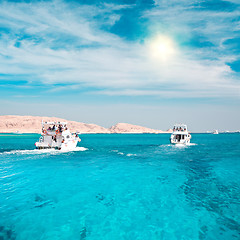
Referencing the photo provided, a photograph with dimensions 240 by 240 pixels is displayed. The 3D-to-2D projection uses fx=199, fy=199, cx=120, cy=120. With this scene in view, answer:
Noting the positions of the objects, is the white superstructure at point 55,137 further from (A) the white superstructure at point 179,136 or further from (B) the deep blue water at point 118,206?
(A) the white superstructure at point 179,136

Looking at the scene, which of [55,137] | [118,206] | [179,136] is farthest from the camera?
[179,136]

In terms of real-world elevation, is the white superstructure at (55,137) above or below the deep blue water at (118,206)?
above

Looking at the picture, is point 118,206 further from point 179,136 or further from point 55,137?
point 179,136

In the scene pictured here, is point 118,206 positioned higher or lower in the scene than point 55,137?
lower

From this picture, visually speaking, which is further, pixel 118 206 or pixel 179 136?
pixel 179 136

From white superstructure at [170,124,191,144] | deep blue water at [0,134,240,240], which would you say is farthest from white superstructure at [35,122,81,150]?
white superstructure at [170,124,191,144]

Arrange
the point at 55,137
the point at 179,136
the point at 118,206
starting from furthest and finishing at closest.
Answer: the point at 179,136 < the point at 55,137 < the point at 118,206

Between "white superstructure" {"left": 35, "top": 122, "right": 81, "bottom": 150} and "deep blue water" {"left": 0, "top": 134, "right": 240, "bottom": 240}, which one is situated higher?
"white superstructure" {"left": 35, "top": 122, "right": 81, "bottom": 150}

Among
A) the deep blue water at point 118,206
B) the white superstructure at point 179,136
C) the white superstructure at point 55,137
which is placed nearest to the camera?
the deep blue water at point 118,206

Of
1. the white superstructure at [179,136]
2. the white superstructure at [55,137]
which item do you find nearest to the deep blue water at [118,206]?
the white superstructure at [55,137]

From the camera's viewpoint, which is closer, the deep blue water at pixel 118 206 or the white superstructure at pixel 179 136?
the deep blue water at pixel 118 206

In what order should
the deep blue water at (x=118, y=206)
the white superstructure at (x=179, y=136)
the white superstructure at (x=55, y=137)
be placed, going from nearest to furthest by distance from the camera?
the deep blue water at (x=118, y=206) → the white superstructure at (x=55, y=137) → the white superstructure at (x=179, y=136)

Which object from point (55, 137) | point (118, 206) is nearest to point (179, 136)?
point (55, 137)

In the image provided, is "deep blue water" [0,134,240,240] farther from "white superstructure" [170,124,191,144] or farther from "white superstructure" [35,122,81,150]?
"white superstructure" [170,124,191,144]
